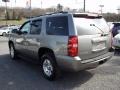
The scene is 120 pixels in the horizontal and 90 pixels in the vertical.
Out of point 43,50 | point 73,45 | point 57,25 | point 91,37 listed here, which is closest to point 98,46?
point 91,37

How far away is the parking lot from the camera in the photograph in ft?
19.0

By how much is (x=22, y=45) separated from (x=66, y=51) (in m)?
3.01

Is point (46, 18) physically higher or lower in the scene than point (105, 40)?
higher

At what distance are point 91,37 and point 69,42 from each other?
26.4 inches

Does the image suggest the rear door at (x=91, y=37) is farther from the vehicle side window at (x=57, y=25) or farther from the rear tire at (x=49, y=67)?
the rear tire at (x=49, y=67)

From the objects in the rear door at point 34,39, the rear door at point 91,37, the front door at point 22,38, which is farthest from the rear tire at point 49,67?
the front door at point 22,38

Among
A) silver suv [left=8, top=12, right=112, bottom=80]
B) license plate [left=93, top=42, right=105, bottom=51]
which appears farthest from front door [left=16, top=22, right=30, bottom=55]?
license plate [left=93, top=42, right=105, bottom=51]

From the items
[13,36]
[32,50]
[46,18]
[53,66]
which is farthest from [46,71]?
[13,36]

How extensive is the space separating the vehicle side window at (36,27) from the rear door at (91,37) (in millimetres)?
1576

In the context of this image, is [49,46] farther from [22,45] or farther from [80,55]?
[22,45]

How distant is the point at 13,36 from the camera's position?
9.19 metres

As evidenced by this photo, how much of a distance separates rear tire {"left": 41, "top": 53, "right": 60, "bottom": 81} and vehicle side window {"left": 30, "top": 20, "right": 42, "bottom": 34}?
905mm

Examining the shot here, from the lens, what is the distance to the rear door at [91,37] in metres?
5.59

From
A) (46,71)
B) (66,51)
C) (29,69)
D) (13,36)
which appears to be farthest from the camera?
(13,36)
